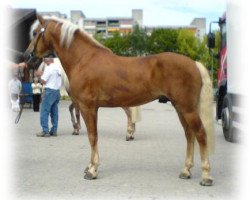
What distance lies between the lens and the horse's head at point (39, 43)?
21.6ft

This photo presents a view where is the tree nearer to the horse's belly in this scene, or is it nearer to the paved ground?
the paved ground

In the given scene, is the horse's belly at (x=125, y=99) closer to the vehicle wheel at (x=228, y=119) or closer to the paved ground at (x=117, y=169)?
the paved ground at (x=117, y=169)

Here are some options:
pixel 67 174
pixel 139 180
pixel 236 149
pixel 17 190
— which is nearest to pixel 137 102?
pixel 139 180

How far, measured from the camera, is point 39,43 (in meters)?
6.62

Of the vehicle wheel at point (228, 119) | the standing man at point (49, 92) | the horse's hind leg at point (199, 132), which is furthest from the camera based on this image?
the standing man at point (49, 92)

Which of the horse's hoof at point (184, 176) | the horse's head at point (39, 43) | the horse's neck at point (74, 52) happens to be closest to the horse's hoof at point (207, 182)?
the horse's hoof at point (184, 176)

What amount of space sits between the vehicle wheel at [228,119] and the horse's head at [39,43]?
494cm

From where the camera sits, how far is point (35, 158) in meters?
7.50

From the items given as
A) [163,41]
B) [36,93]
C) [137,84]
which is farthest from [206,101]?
[163,41]

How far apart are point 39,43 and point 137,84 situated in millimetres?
1876

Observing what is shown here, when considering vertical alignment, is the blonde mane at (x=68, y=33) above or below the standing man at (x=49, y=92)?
above

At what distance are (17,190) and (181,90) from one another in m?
2.59

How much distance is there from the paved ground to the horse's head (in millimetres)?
1830

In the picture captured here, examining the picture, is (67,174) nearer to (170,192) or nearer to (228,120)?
(170,192)
